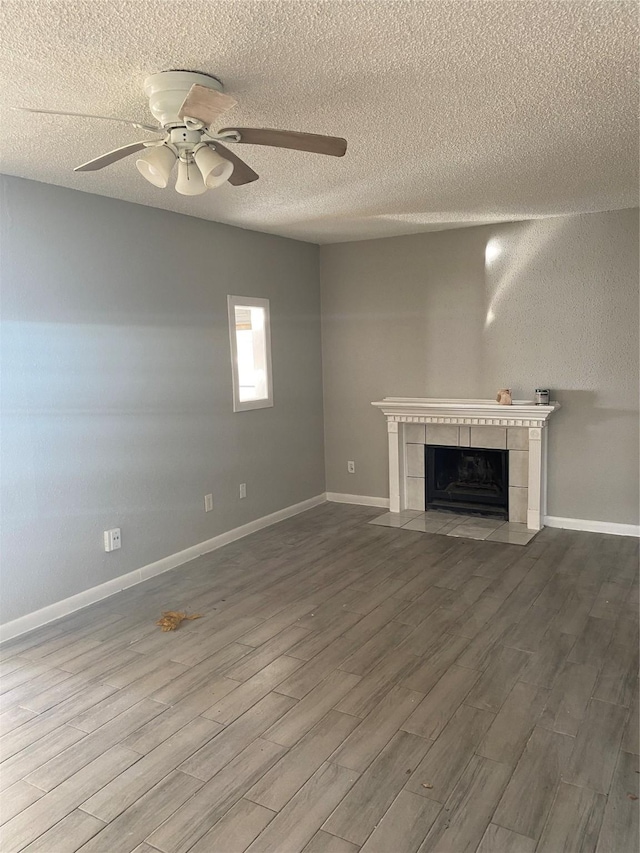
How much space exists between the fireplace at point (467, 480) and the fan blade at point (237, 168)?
11.2 ft

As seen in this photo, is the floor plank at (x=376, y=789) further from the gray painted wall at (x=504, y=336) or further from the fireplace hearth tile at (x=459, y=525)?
the gray painted wall at (x=504, y=336)

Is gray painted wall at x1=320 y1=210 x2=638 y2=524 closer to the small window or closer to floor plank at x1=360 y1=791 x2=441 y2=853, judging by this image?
the small window

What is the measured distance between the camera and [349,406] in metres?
5.86

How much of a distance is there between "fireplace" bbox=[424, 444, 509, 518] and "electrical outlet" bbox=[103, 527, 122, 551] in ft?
9.01

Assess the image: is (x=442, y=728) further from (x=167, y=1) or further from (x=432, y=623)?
(x=167, y=1)

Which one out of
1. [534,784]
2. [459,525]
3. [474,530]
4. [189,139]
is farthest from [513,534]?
[189,139]

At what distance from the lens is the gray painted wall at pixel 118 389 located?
3314 millimetres

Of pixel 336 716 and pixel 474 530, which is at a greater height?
pixel 474 530

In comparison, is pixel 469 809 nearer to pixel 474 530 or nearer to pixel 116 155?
pixel 116 155

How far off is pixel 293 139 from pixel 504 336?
133 inches

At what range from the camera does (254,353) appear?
5.17m

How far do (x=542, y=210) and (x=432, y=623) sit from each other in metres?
2.99

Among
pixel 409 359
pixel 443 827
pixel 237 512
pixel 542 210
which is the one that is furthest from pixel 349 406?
pixel 443 827

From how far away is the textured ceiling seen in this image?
1760 millimetres
